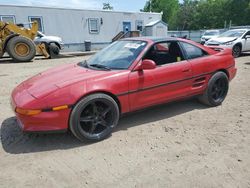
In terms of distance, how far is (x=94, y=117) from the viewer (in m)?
3.42

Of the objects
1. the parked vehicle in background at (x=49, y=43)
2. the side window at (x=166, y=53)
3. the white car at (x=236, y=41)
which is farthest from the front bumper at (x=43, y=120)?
the parked vehicle in background at (x=49, y=43)

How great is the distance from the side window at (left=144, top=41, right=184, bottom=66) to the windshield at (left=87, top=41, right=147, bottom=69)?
0.25 meters

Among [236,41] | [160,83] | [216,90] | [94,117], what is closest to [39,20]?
[236,41]

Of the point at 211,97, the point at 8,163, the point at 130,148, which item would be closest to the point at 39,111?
the point at 8,163

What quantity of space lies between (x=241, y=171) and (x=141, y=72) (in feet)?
6.15

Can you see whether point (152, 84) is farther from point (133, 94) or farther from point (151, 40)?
point (151, 40)

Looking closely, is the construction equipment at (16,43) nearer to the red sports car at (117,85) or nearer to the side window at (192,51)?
the red sports car at (117,85)

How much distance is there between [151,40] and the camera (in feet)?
13.6

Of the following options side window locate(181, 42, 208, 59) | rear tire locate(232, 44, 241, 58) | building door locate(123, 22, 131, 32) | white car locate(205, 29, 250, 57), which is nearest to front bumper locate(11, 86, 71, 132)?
side window locate(181, 42, 208, 59)

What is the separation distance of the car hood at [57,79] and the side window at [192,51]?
1.63 m

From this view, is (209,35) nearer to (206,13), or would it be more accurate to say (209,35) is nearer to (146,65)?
(146,65)

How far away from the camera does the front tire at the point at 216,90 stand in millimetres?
4598

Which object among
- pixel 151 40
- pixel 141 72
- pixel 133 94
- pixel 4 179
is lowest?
pixel 4 179

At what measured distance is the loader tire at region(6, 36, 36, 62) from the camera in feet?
38.6
